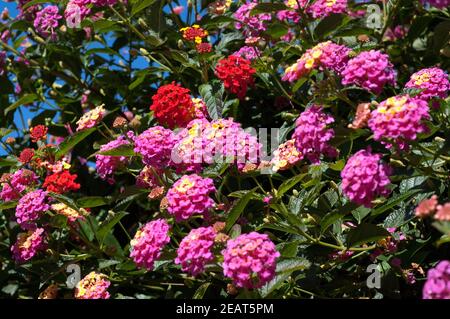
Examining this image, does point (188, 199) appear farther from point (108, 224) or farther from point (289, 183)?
point (108, 224)

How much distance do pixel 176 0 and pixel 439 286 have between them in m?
2.33

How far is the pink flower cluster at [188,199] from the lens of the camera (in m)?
2.27

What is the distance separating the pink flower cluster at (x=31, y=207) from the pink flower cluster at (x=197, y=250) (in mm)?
760

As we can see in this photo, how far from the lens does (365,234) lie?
7.61 ft

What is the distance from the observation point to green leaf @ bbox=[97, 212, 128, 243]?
106 inches

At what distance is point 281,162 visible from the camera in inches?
97.2

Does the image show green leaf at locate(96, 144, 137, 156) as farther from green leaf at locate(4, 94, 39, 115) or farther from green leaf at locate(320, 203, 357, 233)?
green leaf at locate(4, 94, 39, 115)

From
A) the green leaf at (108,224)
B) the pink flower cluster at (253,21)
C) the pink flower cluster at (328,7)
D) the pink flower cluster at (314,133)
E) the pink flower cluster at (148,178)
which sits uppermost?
the pink flower cluster at (328,7)

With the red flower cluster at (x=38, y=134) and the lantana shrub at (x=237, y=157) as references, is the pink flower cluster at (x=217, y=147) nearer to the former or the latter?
the lantana shrub at (x=237, y=157)

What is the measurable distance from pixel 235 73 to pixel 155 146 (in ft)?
1.81

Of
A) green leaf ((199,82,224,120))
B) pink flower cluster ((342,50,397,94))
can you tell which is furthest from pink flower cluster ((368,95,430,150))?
green leaf ((199,82,224,120))

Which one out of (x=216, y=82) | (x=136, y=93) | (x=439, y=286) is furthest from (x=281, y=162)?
(x=136, y=93)

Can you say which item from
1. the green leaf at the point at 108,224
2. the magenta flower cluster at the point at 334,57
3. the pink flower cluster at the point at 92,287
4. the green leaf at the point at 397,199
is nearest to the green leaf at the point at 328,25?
the magenta flower cluster at the point at 334,57
